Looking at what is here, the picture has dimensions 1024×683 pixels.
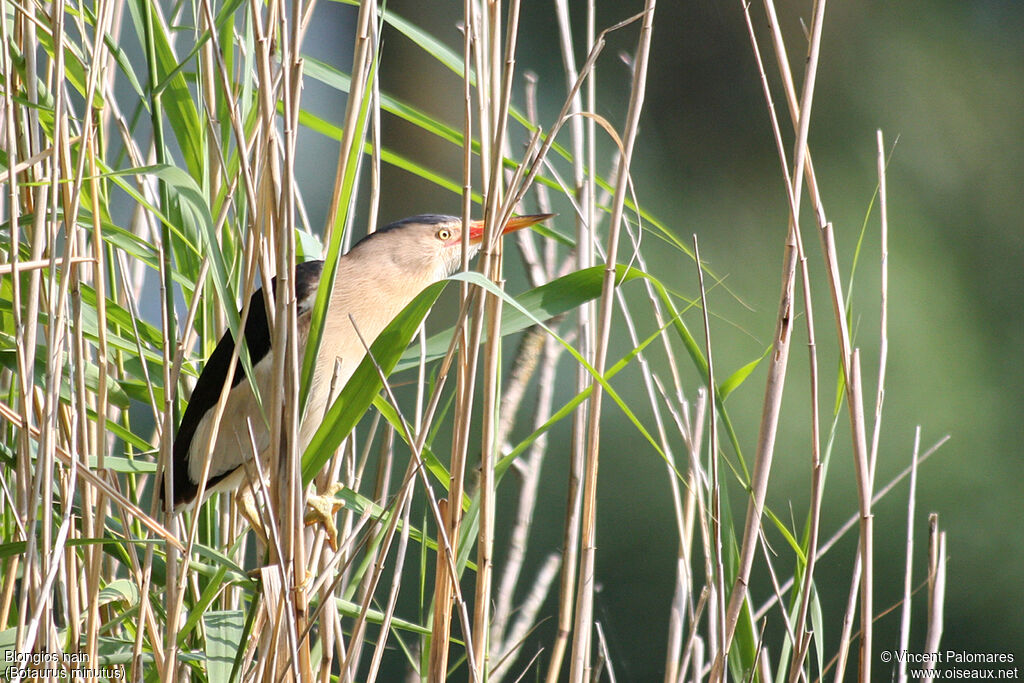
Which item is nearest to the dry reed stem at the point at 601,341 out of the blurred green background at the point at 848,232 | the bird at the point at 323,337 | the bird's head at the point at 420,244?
the bird at the point at 323,337

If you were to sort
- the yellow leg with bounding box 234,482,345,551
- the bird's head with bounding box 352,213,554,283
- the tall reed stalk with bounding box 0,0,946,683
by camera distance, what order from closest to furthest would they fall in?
the tall reed stalk with bounding box 0,0,946,683 → the yellow leg with bounding box 234,482,345,551 → the bird's head with bounding box 352,213,554,283

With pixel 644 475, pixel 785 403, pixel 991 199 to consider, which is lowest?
pixel 644 475

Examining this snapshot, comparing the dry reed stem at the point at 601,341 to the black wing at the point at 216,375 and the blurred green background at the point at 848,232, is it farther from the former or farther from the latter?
the blurred green background at the point at 848,232

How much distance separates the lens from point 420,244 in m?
1.26

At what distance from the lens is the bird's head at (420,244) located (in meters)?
1.23

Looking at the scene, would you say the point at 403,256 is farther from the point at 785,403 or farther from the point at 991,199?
the point at 991,199

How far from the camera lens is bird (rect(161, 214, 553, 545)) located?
1.01m

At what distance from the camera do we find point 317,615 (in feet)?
2.30

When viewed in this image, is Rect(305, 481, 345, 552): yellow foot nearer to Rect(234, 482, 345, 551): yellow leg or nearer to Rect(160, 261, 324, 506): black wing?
Rect(234, 482, 345, 551): yellow leg

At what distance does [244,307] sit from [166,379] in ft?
0.41

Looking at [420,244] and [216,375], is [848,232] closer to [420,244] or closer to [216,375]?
[420,244]

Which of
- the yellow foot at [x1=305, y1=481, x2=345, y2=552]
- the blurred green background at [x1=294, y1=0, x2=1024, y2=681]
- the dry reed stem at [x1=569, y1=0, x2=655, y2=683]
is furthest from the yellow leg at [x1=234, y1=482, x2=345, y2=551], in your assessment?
the blurred green background at [x1=294, y1=0, x2=1024, y2=681]

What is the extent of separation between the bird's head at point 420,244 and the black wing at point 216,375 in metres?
0.09

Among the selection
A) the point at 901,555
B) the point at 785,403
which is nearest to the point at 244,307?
the point at 785,403
